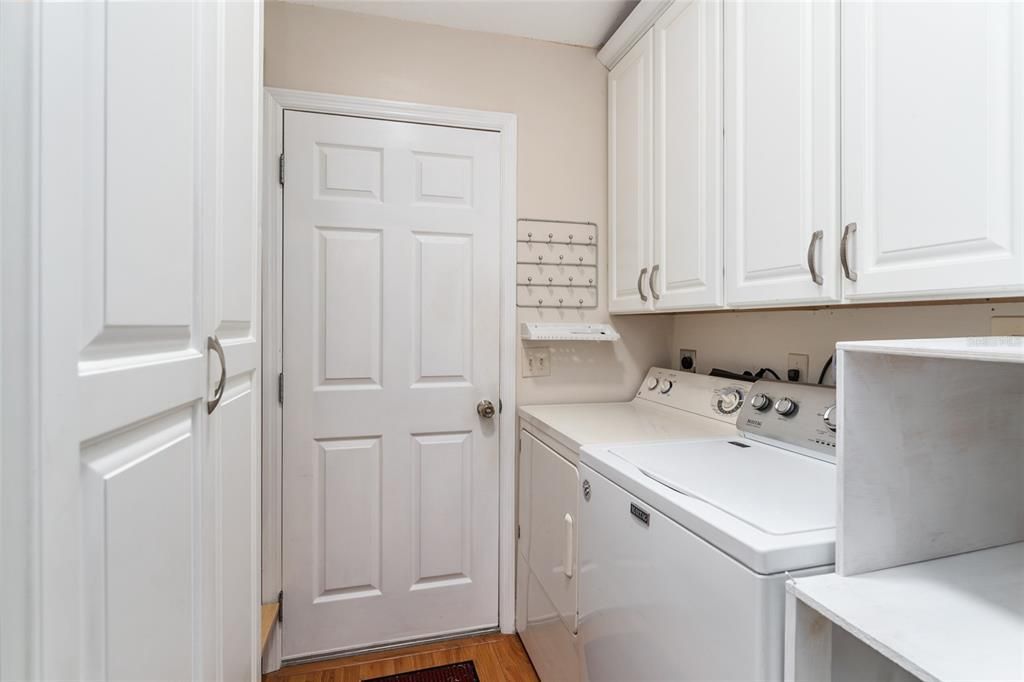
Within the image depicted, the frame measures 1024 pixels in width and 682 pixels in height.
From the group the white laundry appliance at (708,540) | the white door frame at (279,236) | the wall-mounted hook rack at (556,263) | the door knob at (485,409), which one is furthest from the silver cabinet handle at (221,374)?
the wall-mounted hook rack at (556,263)

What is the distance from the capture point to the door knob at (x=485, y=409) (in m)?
1.98

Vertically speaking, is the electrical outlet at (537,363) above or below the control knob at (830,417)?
above

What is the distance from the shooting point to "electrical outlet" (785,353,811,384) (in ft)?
5.06

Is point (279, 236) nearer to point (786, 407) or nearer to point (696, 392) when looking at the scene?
point (696, 392)

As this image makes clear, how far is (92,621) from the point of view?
517mm

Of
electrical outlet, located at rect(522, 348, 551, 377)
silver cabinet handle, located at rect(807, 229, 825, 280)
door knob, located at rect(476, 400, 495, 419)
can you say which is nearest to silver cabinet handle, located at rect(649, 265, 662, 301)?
electrical outlet, located at rect(522, 348, 551, 377)

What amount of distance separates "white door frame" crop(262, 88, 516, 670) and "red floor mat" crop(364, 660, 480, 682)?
0.26m

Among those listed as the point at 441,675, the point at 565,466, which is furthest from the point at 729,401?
Result: the point at 441,675

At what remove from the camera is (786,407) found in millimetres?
1357

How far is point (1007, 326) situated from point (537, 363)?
142 centimetres

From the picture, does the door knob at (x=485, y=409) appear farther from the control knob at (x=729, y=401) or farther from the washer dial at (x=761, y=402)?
the washer dial at (x=761, y=402)

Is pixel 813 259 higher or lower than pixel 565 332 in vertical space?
higher

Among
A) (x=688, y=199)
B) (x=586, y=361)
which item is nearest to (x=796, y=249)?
Answer: (x=688, y=199)

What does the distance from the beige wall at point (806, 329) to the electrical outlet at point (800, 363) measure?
0.01 m
